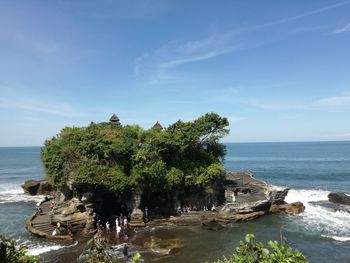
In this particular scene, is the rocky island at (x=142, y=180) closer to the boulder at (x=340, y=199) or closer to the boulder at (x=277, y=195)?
the boulder at (x=277, y=195)

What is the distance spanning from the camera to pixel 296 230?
1508 inches

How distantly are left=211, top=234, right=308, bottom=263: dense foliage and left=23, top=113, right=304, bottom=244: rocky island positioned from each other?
29162 millimetres

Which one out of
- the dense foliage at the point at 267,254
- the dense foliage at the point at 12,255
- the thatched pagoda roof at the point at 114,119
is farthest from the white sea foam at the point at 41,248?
the dense foliage at the point at 267,254

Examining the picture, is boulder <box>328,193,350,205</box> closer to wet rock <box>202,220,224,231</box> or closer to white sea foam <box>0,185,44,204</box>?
wet rock <box>202,220,224,231</box>

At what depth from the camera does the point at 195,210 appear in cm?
4294

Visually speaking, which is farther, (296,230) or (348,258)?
(296,230)

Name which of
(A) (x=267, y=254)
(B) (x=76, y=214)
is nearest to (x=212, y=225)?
(B) (x=76, y=214)

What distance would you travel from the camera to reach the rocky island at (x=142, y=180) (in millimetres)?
38438

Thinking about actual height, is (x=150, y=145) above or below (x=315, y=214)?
above

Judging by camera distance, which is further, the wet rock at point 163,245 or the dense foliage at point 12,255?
the wet rock at point 163,245

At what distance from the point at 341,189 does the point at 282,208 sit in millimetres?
26573

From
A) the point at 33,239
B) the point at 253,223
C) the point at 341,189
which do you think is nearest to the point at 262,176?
the point at 341,189

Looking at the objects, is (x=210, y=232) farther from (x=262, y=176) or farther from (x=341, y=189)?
(x=262, y=176)

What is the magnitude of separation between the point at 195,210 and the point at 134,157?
9524 mm
